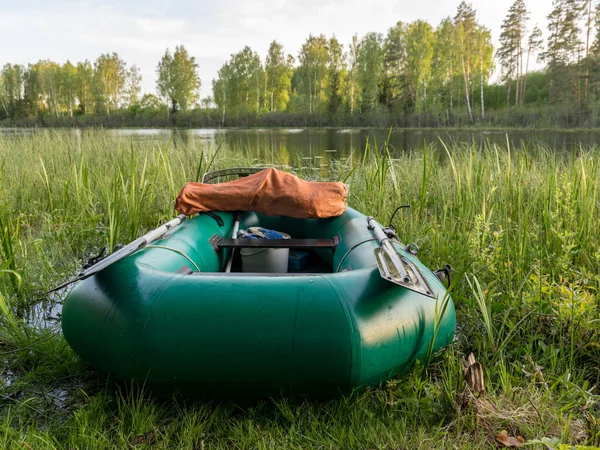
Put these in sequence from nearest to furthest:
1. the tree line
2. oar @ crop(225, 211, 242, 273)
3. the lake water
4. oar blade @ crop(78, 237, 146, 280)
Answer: oar blade @ crop(78, 237, 146, 280) → oar @ crop(225, 211, 242, 273) → the lake water → the tree line

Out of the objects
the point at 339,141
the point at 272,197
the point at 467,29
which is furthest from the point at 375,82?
the point at 272,197

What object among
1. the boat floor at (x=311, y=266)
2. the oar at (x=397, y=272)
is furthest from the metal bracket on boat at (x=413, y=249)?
the boat floor at (x=311, y=266)

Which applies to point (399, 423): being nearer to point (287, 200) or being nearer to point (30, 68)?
point (287, 200)

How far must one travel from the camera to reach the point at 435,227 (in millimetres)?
3834

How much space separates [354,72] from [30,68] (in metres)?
39.0

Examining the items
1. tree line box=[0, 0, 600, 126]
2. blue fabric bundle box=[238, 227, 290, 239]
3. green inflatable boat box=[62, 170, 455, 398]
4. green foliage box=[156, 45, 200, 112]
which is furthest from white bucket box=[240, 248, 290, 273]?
green foliage box=[156, 45, 200, 112]

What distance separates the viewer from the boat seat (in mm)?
2852

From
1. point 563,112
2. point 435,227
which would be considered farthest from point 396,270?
point 563,112

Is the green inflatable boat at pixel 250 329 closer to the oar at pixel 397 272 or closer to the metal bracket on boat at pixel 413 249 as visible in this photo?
the oar at pixel 397 272

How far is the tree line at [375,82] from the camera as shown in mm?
29688

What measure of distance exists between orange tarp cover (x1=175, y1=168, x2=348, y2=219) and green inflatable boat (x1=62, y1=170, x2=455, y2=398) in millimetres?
1362

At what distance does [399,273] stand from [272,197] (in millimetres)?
1711

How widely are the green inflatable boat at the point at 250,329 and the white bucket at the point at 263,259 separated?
3.70ft

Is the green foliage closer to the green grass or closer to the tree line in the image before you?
the tree line
